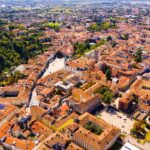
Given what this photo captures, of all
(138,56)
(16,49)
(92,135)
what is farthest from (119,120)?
(16,49)

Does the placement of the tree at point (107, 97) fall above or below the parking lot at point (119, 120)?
above

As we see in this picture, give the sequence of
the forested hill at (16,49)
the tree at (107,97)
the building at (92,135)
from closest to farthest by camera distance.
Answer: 1. the building at (92,135)
2. the tree at (107,97)
3. the forested hill at (16,49)

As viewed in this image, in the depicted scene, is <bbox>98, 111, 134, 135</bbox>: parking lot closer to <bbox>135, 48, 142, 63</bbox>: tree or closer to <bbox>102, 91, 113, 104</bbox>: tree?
<bbox>102, 91, 113, 104</bbox>: tree

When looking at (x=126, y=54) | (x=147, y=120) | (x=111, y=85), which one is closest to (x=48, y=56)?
(x=126, y=54)

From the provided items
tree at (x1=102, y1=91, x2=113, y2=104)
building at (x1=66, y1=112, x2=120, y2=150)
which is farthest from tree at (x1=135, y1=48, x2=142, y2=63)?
building at (x1=66, y1=112, x2=120, y2=150)

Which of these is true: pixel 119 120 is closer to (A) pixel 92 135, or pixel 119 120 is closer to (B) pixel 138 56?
(A) pixel 92 135

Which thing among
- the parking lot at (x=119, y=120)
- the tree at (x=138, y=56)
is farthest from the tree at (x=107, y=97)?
the tree at (x=138, y=56)

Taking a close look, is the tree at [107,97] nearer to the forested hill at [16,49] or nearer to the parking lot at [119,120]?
the parking lot at [119,120]

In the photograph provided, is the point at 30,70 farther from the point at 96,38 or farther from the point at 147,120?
the point at 96,38
